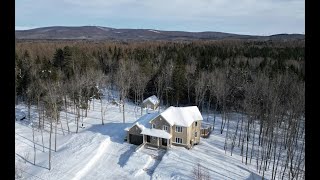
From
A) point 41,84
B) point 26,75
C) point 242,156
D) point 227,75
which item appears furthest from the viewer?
point 227,75

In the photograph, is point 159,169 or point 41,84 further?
point 41,84

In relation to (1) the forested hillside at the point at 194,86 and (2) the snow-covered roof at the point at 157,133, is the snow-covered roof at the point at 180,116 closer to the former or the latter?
(2) the snow-covered roof at the point at 157,133

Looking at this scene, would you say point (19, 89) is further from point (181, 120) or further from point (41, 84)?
point (181, 120)

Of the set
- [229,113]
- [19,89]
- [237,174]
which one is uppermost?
[19,89]

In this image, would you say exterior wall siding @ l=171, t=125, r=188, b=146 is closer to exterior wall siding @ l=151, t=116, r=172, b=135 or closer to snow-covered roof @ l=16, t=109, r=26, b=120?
exterior wall siding @ l=151, t=116, r=172, b=135

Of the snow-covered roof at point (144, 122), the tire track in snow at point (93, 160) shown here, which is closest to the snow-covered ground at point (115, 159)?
the tire track in snow at point (93, 160)

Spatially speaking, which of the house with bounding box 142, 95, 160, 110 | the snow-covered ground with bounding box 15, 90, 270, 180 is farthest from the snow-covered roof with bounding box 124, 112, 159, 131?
the house with bounding box 142, 95, 160, 110

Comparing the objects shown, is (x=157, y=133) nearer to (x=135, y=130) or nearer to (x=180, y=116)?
(x=135, y=130)
